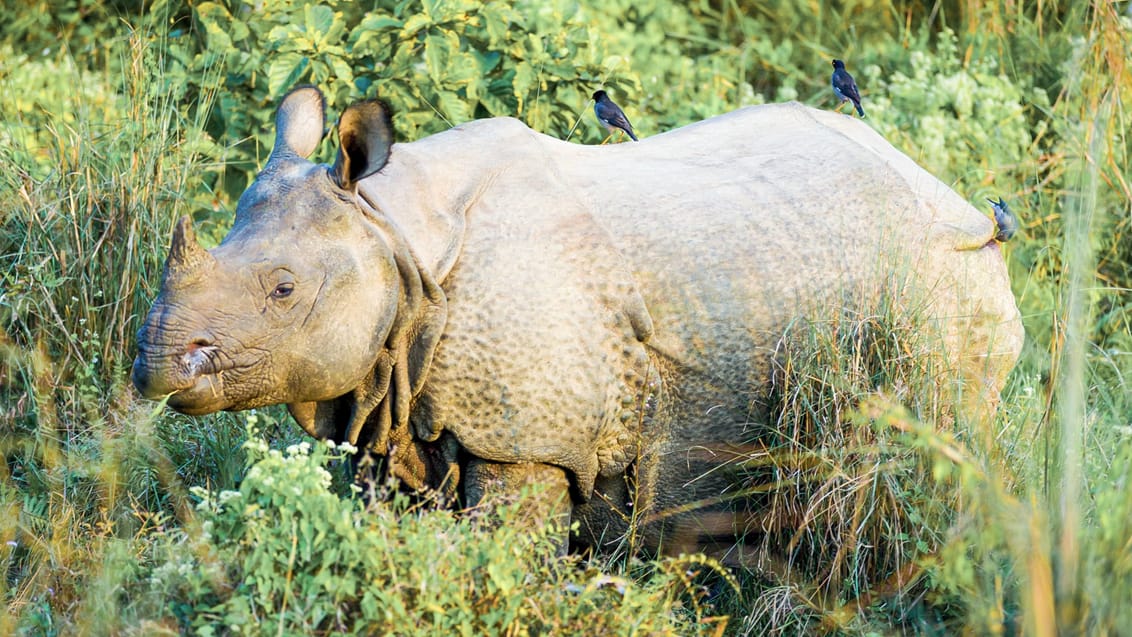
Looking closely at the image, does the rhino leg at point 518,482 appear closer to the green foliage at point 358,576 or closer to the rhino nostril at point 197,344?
the green foliage at point 358,576

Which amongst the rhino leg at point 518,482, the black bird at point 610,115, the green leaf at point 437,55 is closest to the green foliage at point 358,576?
the rhino leg at point 518,482

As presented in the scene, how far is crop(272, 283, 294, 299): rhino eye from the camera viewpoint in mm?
3781

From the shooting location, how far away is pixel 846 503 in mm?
4195

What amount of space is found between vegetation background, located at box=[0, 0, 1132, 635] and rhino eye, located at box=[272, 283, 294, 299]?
372mm

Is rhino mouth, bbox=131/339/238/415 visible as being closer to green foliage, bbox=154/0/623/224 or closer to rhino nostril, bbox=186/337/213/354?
rhino nostril, bbox=186/337/213/354

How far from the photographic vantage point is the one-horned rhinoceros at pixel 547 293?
12.5ft

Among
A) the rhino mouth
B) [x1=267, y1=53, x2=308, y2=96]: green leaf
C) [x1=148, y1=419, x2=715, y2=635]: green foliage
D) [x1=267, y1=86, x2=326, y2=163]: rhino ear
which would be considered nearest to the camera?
[x1=148, y1=419, x2=715, y2=635]: green foliage

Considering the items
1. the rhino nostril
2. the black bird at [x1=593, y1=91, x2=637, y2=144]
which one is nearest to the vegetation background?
the rhino nostril

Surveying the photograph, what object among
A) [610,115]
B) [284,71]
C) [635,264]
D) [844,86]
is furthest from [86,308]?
[844,86]

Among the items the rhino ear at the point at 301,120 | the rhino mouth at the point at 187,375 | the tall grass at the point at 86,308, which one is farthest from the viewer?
the tall grass at the point at 86,308

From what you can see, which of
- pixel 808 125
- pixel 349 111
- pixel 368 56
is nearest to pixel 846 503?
pixel 808 125

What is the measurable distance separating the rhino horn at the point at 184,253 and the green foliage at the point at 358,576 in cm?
49

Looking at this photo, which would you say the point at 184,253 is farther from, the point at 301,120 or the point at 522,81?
the point at 522,81

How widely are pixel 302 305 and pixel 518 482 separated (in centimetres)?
80
